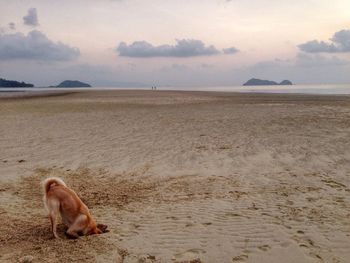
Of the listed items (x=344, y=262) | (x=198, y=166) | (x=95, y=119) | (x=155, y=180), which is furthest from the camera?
(x=95, y=119)

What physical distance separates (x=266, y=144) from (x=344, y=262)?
8.10m

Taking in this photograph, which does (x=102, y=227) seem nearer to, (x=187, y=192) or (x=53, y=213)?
(x=53, y=213)

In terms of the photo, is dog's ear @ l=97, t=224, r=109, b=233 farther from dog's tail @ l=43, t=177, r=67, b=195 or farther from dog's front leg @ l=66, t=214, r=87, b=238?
dog's tail @ l=43, t=177, r=67, b=195

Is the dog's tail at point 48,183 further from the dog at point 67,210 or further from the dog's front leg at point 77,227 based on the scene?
the dog's front leg at point 77,227

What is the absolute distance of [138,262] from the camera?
16.5 feet

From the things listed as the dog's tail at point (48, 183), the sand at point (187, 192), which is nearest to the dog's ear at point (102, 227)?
the sand at point (187, 192)

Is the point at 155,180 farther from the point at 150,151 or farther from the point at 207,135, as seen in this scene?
the point at 207,135

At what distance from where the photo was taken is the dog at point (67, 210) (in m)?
5.62

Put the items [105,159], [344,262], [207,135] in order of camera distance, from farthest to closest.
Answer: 1. [207,135]
2. [105,159]
3. [344,262]

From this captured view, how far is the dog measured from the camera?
5.62 metres

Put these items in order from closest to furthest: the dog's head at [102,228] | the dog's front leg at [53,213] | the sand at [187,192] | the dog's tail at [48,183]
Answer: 1. the sand at [187,192]
2. the dog's front leg at [53,213]
3. the dog's tail at [48,183]
4. the dog's head at [102,228]

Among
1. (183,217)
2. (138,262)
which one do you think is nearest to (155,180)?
(183,217)

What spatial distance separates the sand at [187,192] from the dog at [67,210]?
0.65ft

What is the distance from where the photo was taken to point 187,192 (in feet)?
26.5
